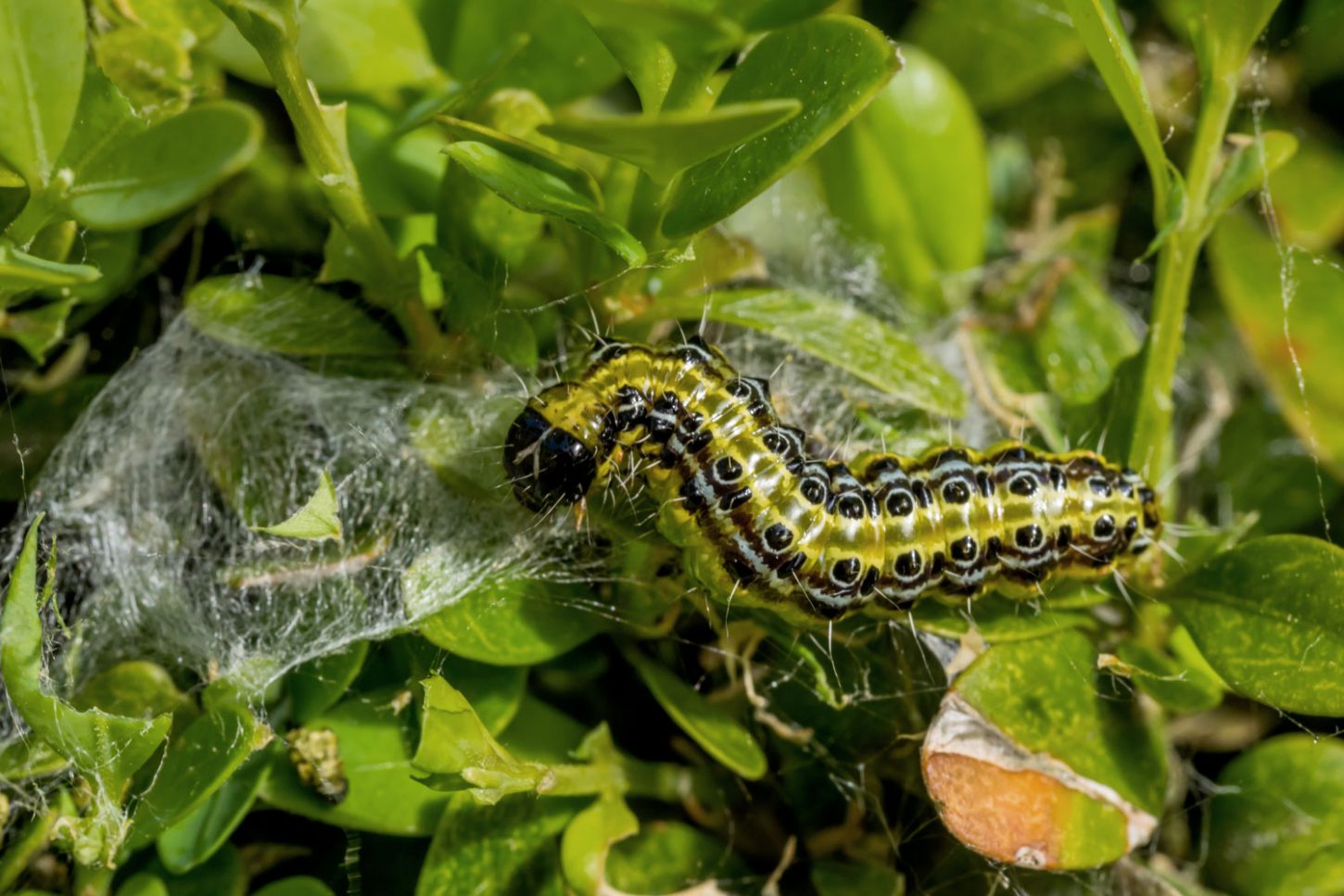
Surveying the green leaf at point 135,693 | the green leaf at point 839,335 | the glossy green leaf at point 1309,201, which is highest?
the green leaf at point 839,335

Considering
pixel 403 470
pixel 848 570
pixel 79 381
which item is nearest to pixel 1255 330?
Result: pixel 848 570

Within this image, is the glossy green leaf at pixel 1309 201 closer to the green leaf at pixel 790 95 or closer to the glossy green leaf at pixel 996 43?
the glossy green leaf at pixel 996 43

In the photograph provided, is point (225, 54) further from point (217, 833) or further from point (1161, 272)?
point (1161, 272)

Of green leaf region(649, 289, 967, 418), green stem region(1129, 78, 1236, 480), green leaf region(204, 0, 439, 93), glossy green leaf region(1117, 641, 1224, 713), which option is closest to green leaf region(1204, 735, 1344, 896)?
glossy green leaf region(1117, 641, 1224, 713)

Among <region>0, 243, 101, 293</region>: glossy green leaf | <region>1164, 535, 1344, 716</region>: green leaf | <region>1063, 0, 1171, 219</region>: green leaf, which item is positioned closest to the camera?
<region>0, 243, 101, 293</region>: glossy green leaf

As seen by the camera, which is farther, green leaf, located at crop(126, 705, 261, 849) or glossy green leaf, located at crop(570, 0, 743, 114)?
green leaf, located at crop(126, 705, 261, 849)

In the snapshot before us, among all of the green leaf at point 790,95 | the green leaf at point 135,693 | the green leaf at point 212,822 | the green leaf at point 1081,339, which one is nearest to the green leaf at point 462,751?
the green leaf at point 212,822

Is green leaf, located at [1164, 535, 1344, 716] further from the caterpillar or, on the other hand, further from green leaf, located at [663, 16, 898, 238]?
green leaf, located at [663, 16, 898, 238]
